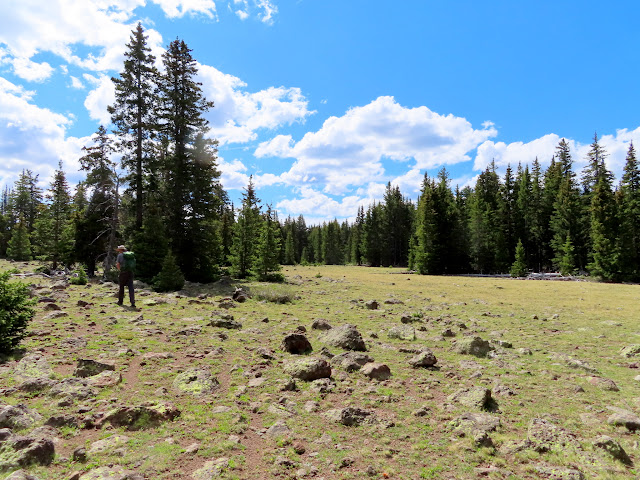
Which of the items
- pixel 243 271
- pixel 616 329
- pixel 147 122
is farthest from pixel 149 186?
pixel 616 329

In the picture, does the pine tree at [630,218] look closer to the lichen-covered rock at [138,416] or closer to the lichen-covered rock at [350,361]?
the lichen-covered rock at [350,361]

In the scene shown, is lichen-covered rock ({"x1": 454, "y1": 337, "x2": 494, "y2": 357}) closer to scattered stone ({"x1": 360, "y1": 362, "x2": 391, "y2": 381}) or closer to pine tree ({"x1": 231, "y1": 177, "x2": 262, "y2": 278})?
scattered stone ({"x1": 360, "y1": 362, "x2": 391, "y2": 381})

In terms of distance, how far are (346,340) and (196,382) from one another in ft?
14.9

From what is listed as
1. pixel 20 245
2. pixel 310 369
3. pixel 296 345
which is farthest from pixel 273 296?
pixel 20 245

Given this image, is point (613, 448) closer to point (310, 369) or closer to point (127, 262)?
point (310, 369)

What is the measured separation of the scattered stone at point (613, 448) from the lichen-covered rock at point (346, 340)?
5.61 meters

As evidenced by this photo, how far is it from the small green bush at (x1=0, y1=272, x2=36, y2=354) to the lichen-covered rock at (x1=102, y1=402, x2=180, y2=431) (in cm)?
447

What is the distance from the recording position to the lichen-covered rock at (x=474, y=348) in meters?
9.58

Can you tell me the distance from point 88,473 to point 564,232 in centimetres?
6595

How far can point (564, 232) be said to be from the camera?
5419 centimetres

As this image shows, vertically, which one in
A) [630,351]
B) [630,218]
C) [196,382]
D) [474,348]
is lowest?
[630,351]

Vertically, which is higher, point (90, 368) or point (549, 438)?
point (90, 368)

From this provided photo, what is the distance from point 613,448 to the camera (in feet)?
15.0

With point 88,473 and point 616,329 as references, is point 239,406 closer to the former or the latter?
point 88,473
